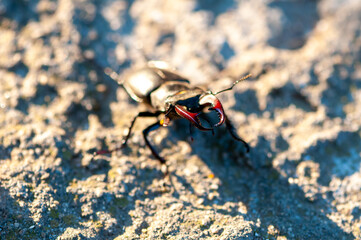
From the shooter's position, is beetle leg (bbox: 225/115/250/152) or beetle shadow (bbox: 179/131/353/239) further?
beetle leg (bbox: 225/115/250/152)

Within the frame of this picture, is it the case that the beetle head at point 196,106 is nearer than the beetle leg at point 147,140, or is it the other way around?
the beetle head at point 196,106

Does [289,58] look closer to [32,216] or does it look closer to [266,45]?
[266,45]

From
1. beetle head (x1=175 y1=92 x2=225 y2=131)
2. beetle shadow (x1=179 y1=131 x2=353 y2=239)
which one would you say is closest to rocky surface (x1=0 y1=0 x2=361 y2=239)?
beetle shadow (x1=179 y1=131 x2=353 y2=239)

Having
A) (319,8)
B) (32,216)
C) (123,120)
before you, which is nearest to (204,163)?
(123,120)

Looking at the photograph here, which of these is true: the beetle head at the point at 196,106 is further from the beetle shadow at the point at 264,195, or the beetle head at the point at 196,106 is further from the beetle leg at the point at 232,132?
the beetle shadow at the point at 264,195

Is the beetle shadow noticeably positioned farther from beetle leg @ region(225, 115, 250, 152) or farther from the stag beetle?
the stag beetle

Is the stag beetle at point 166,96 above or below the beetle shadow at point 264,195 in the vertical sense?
above

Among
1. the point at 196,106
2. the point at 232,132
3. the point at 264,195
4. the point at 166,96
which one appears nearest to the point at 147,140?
the point at 166,96

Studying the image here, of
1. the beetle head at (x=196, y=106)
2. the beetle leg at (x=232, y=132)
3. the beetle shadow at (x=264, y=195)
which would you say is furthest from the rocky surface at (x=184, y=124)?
the beetle head at (x=196, y=106)
